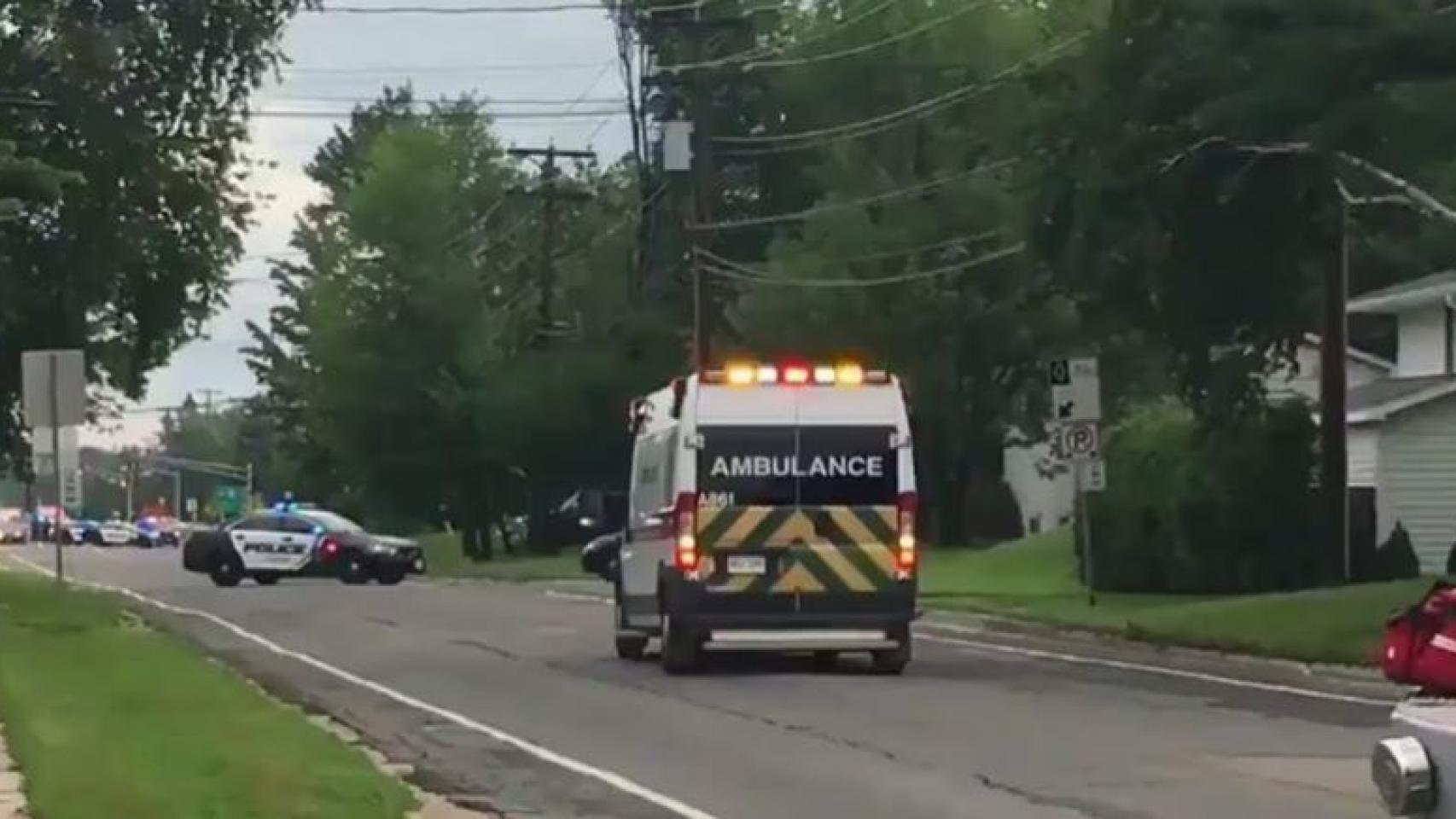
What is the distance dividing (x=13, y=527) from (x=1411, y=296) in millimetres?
111813

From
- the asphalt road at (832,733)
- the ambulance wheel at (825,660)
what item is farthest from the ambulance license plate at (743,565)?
the ambulance wheel at (825,660)

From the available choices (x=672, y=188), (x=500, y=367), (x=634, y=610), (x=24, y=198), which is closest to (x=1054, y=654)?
(x=634, y=610)

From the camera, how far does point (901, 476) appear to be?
25.4 meters

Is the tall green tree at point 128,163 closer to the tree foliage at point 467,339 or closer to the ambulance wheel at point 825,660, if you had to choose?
the ambulance wheel at point 825,660

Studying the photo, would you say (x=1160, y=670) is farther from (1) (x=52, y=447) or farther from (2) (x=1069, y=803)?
(1) (x=52, y=447)

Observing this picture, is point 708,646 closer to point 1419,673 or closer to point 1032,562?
point 1419,673

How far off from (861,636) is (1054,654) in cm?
465

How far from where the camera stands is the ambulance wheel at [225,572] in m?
55.5

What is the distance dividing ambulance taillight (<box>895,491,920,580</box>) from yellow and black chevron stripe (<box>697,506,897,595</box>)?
0.17ft

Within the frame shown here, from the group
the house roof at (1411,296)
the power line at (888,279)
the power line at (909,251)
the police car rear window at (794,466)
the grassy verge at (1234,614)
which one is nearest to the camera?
the police car rear window at (794,466)

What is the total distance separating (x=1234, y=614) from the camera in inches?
1253

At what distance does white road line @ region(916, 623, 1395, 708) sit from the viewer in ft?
75.7

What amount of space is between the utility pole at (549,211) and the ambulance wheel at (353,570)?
21.3 meters

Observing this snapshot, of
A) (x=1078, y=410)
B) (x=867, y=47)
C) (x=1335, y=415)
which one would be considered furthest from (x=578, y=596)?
(x=867, y=47)
